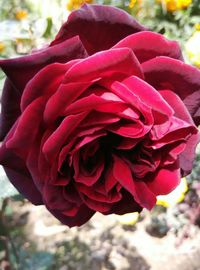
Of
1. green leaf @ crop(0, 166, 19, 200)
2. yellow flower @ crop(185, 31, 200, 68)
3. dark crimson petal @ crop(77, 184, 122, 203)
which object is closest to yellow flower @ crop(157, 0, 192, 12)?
yellow flower @ crop(185, 31, 200, 68)

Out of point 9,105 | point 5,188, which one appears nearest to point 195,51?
point 5,188

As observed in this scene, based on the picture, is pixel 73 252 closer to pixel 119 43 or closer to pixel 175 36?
pixel 175 36

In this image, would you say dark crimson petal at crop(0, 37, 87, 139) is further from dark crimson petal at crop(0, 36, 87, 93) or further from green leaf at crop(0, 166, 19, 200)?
green leaf at crop(0, 166, 19, 200)

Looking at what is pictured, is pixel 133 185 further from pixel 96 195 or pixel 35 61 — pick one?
pixel 35 61

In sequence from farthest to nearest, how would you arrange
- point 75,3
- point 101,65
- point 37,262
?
point 37,262 → point 75,3 → point 101,65

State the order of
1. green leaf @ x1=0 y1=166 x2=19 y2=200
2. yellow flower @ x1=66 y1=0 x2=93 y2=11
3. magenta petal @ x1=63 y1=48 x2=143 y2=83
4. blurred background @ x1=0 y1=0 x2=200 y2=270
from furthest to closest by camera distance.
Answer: blurred background @ x1=0 y1=0 x2=200 y2=270 → yellow flower @ x1=66 y1=0 x2=93 y2=11 → green leaf @ x1=0 y1=166 x2=19 y2=200 → magenta petal @ x1=63 y1=48 x2=143 y2=83

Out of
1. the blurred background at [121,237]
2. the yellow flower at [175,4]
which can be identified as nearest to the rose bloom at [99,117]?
the blurred background at [121,237]

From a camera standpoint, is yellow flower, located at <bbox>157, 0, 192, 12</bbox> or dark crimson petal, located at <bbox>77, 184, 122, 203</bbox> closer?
dark crimson petal, located at <bbox>77, 184, 122, 203</bbox>

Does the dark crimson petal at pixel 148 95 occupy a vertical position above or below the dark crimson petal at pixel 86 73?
below

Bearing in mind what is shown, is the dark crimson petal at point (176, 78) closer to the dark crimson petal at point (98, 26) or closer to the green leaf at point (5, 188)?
the dark crimson petal at point (98, 26)
